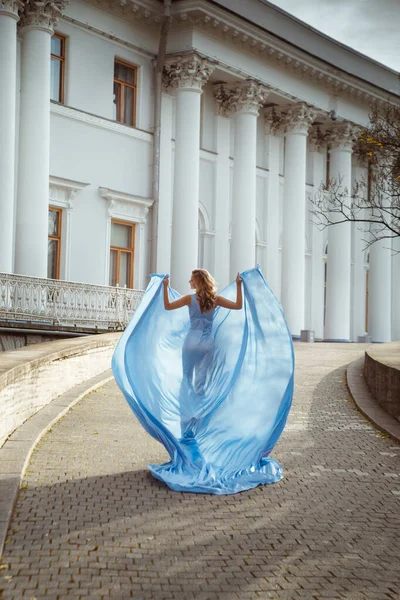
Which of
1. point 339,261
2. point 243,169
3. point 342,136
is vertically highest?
point 342,136

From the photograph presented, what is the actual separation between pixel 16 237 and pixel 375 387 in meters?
12.7

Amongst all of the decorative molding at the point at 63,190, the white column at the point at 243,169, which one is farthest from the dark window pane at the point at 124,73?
the white column at the point at 243,169

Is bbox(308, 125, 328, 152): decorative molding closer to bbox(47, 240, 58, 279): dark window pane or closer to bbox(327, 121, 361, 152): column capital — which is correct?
bbox(327, 121, 361, 152): column capital

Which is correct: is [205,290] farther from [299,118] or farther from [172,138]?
[299,118]

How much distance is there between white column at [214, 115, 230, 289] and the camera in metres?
30.9

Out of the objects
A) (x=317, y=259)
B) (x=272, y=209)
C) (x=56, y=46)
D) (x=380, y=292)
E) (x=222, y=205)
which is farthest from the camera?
(x=380, y=292)

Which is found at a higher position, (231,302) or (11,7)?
(11,7)

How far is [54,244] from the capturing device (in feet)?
82.4

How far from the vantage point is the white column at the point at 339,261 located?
35906 mm

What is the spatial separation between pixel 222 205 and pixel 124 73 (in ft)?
20.6

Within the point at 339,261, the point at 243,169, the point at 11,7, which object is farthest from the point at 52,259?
the point at 339,261

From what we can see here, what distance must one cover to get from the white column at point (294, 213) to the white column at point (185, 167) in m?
6.09

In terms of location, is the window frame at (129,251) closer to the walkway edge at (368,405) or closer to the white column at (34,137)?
the white column at (34,137)

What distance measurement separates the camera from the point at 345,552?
528cm
